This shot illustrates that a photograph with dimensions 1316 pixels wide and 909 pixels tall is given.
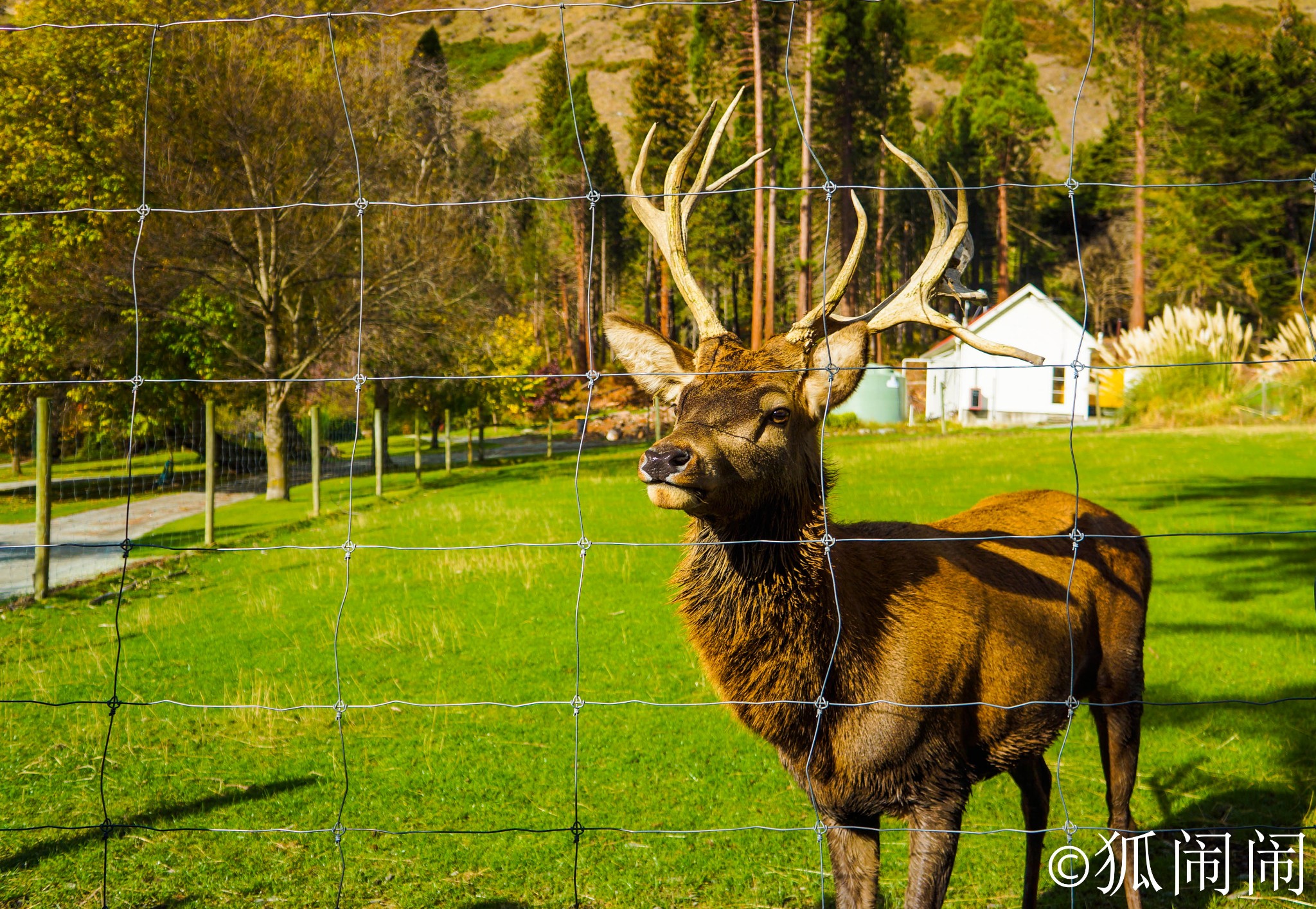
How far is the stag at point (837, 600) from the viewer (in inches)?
122

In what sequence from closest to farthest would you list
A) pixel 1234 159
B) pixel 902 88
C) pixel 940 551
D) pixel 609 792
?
1. pixel 940 551
2. pixel 609 792
3. pixel 1234 159
4. pixel 902 88

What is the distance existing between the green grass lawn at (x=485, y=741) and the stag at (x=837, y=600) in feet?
3.96

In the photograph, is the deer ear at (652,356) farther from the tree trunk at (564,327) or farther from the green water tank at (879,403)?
the tree trunk at (564,327)

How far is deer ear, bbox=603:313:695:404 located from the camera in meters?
3.45

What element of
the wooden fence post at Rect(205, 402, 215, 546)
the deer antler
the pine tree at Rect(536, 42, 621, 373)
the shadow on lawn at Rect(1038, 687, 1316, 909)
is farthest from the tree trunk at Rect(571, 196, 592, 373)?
the deer antler

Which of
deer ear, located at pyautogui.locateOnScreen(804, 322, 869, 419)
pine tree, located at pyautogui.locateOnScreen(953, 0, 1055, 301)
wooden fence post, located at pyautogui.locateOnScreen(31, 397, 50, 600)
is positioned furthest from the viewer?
pine tree, located at pyautogui.locateOnScreen(953, 0, 1055, 301)

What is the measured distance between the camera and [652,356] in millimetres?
3498

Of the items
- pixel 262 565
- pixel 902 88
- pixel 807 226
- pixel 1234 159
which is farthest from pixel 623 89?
pixel 262 565

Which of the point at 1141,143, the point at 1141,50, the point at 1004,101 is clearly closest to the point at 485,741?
the point at 1141,143

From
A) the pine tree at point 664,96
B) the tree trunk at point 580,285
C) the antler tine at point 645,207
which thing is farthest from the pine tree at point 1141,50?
the antler tine at point 645,207

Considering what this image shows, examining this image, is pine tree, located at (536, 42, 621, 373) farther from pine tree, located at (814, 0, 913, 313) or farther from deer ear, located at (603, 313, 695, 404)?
deer ear, located at (603, 313, 695, 404)

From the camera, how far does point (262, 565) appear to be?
12141mm

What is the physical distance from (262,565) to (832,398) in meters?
10.4

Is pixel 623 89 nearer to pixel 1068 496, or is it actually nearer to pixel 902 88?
pixel 902 88
